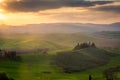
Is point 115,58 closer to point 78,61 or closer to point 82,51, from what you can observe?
point 82,51

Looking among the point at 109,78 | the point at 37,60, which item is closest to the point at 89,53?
the point at 37,60

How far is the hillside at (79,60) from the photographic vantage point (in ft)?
515

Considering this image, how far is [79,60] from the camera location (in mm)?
170750

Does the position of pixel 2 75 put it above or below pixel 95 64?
above

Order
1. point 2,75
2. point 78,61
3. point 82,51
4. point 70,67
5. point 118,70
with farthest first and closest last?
point 82,51, point 78,61, point 70,67, point 118,70, point 2,75

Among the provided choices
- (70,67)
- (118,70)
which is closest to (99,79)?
(118,70)

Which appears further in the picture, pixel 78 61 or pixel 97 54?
pixel 97 54

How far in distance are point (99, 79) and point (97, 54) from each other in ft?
287

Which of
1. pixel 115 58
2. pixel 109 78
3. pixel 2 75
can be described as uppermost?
pixel 2 75

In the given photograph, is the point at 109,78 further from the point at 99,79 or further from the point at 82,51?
the point at 82,51

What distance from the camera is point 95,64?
17012cm

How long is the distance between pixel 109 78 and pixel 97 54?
84.1 meters

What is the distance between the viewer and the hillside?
515 feet

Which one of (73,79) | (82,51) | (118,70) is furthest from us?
(82,51)
